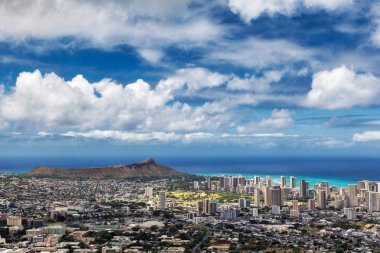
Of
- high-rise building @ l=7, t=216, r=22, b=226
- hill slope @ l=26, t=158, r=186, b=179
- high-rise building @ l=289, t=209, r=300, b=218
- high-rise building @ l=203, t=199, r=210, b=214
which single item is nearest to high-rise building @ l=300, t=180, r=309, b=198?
high-rise building @ l=289, t=209, r=300, b=218

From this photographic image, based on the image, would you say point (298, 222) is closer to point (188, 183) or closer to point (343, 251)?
point (343, 251)

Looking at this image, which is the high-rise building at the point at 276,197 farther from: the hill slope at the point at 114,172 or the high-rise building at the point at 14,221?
the hill slope at the point at 114,172

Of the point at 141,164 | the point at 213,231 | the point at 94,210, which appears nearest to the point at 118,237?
the point at 213,231

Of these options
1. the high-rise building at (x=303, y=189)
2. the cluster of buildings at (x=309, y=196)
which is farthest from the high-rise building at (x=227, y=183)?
the high-rise building at (x=303, y=189)

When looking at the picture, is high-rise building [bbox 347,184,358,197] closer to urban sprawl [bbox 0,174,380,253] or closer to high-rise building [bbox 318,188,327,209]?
urban sprawl [bbox 0,174,380,253]

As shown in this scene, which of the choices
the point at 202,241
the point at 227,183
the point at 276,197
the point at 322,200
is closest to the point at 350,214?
the point at 322,200
